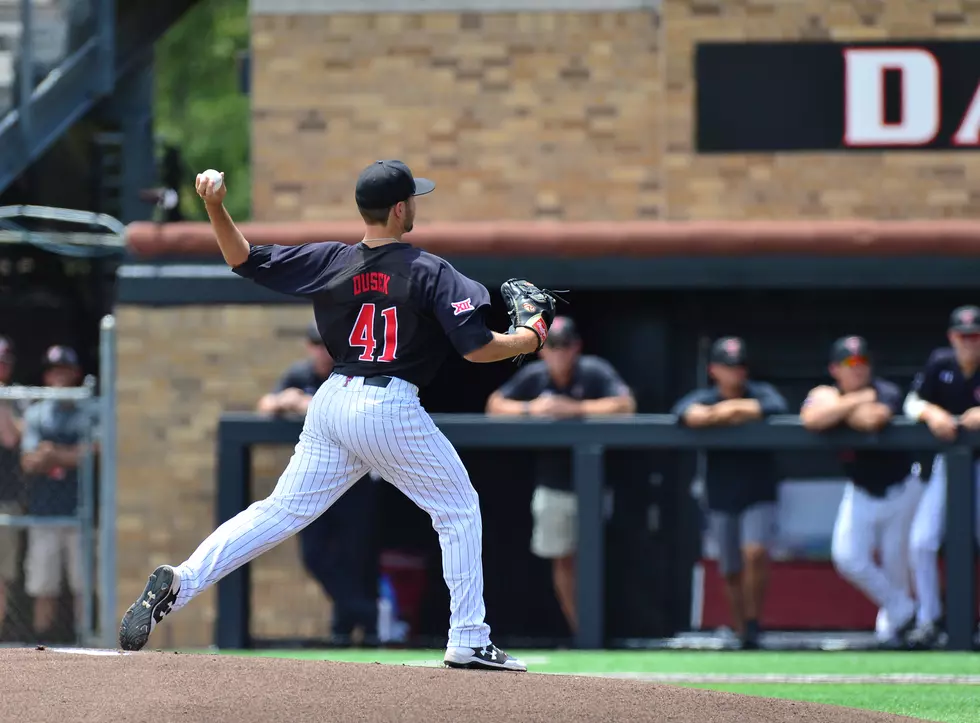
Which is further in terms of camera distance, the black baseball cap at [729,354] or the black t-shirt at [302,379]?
the black t-shirt at [302,379]

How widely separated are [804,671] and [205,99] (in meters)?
18.1

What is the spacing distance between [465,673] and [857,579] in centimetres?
445

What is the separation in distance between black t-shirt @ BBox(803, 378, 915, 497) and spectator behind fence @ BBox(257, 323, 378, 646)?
2.74 metres

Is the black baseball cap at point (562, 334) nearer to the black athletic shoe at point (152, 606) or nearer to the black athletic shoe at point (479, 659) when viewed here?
the black athletic shoe at point (479, 659)

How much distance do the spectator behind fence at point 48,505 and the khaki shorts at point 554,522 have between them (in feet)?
9.21

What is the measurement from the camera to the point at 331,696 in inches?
192

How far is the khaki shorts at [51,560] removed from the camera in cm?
1007

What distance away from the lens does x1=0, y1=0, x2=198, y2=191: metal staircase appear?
11477 millimetres

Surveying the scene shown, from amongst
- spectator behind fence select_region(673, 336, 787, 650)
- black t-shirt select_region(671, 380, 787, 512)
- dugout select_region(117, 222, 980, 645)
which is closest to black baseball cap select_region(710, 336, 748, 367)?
spectator behind fence select_region(673, 336, 787, 650)

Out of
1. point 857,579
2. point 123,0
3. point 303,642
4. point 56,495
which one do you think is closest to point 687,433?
point 857,579

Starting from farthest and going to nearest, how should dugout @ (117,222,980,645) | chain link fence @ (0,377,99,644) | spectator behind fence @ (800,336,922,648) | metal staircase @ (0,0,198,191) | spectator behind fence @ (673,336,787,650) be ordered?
metal staircase @ (0,0,198,191), dugout @ (117,222,980,645), chain link fence @ (0,377,99,644), spectator behind fence @ (673,336,787,650), spectator behind fence @ (800,336,922,648)

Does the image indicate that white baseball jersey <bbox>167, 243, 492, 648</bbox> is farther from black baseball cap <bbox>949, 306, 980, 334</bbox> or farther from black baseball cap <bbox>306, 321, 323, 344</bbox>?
black baseball cap <bbox>949, 306, 980, 334</bbox>

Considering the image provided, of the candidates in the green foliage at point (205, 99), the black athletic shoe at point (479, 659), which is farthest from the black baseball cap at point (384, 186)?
the green foliage at point (205, 99)

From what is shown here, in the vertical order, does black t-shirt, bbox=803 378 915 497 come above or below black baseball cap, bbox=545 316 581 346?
below
